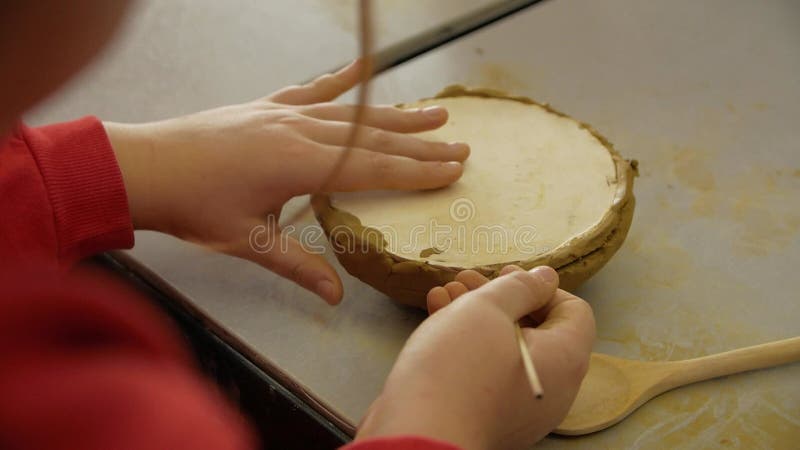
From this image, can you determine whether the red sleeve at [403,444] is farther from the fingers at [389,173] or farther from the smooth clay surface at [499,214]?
the fingers at [389,173]

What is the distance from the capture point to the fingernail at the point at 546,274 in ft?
2.10

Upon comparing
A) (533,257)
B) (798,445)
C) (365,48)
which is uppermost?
(365,48)

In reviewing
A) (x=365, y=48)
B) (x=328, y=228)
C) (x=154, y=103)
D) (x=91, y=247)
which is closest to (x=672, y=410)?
(x=328, y=228)

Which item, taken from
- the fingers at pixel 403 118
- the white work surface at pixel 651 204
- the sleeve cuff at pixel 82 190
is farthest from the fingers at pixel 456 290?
the sleeve cuff at pixel 82 190

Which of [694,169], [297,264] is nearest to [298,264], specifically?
[297,264]

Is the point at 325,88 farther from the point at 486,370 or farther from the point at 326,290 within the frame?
the point at 486,370

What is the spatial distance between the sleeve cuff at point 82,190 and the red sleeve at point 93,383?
4.2 inches

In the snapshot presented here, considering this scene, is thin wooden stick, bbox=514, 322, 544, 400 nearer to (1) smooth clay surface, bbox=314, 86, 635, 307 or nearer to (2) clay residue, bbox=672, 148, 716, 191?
(1) smooth clay surface, bbox=314, 86, 635, 307

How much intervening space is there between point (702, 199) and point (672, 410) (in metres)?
0.28

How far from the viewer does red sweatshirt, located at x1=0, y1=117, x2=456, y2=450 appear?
557 mm

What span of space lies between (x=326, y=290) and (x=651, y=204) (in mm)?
359

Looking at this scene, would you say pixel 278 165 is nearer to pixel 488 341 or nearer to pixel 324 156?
pixel 324 156

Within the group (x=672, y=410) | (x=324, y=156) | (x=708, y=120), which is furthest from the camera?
(x=708, y=120)

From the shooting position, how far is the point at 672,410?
2.23ft
